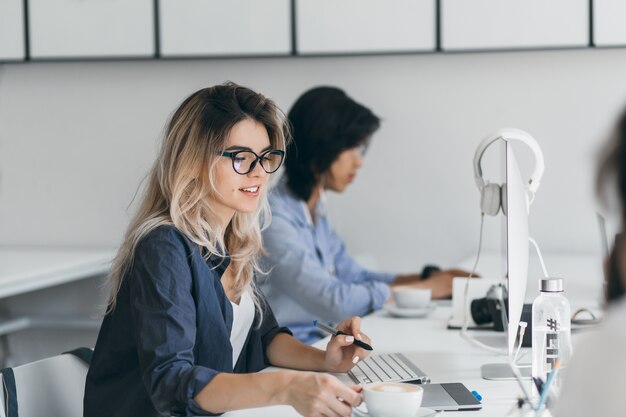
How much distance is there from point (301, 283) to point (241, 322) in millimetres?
710

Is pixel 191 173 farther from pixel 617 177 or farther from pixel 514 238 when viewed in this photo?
pixel 617 177

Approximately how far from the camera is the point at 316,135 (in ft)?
8.89

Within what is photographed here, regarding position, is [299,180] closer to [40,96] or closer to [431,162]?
[431,162]

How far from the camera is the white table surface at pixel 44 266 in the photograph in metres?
2.75

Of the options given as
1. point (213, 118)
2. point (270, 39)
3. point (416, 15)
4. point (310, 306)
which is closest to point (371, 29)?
point (416, 15)

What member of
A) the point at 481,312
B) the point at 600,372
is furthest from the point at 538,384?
the point at 481,312

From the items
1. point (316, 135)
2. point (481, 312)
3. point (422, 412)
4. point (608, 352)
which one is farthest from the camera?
point (316, 135)

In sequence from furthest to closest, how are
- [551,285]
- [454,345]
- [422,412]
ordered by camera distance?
[454,345] < [551,285] < [422,412]

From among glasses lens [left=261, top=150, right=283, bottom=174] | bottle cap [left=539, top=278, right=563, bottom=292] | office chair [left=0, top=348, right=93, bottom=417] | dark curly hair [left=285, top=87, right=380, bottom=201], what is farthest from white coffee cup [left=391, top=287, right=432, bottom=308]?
office chair [left=0, top=348, right=93, bottom=417]

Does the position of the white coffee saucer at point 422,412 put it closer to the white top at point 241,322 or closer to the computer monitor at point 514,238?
the computer monitor at point 514,238

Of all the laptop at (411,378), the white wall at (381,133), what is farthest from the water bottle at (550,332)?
the white wall at (381,133)

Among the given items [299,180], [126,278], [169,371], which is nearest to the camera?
[169,371]

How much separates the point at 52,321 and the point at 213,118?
238 centimetres

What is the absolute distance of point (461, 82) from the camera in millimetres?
3350
